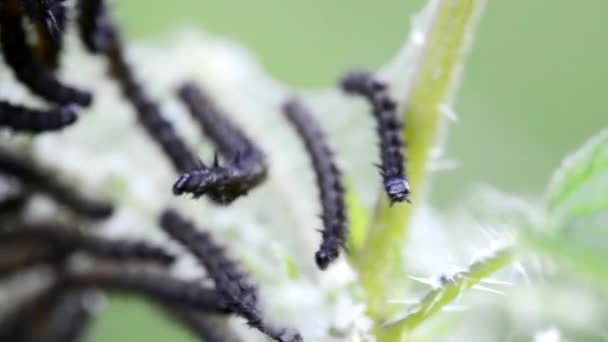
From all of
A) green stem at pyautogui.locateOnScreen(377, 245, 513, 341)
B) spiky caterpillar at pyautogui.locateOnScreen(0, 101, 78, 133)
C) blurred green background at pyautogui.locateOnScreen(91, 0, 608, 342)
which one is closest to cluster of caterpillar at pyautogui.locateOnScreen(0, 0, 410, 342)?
spiky caterpillar at pyautogui.locateOnScreen(0, 101, 78, 133)

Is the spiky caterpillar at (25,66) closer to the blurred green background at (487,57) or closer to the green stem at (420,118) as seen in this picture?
the green stem at (420,118)

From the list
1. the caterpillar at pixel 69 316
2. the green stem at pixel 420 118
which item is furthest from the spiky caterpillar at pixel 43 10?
the caterpillar at pixel 69 316

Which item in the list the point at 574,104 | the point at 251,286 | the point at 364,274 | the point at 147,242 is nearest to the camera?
the point at 251,286

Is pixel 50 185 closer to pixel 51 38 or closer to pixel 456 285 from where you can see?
pixel 51 38

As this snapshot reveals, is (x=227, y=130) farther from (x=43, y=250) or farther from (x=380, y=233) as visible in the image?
(x=43, y=250)

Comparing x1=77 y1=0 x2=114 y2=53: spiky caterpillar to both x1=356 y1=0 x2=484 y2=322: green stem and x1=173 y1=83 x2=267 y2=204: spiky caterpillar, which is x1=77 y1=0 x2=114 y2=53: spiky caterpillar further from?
x1=356 y1=0 x2=484 y2=322: green stem

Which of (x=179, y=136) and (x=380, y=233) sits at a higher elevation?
(x=179, y=136)

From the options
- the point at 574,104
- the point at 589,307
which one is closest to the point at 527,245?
the point at 589,307
